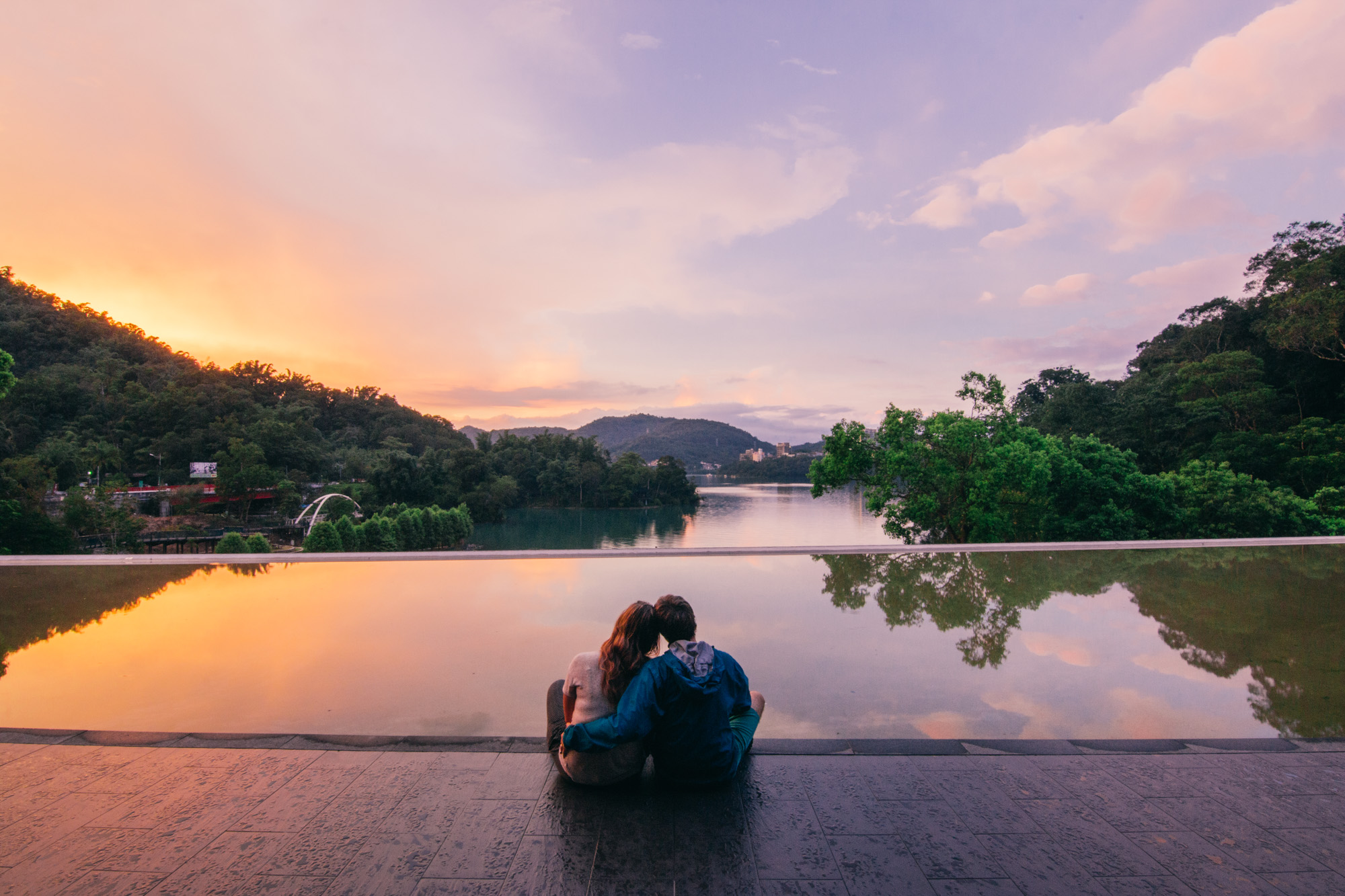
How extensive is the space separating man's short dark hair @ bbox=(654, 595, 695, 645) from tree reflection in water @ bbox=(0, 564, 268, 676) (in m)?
3.47

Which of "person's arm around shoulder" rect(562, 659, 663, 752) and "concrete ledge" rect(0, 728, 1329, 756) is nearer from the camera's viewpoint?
"person's arm around shoulder" rect(562, 659, 663, 752)

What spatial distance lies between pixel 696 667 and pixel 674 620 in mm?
141

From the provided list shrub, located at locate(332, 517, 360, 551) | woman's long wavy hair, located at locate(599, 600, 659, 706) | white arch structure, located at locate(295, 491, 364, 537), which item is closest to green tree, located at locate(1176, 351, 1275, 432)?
woman's long wavy hair, located at locate(599, 600, 659, 706)

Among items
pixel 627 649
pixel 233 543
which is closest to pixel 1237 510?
pixel 627 649

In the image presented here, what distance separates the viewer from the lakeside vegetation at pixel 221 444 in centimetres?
3962

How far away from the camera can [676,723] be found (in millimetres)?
1652

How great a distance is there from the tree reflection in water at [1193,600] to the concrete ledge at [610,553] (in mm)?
182

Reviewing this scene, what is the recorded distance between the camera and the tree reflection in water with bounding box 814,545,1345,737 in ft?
8.94

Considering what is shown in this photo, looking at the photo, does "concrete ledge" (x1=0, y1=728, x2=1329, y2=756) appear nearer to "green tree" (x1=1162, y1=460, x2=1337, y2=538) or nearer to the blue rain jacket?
the blue rain jacket

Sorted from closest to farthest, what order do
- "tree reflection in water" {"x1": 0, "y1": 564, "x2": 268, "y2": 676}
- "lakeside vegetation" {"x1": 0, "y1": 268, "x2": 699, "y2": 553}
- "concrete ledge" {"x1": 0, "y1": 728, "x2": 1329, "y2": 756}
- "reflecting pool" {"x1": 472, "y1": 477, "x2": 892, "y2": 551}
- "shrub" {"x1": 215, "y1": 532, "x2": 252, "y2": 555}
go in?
"concrete ledge" {"x1": 0, "y1": 728, "x2": 1329, "y2": 756}, "tree reflection in water" {"x1": 0, "y1": 564, "x2": 268, "y2": 676}, "shrub" {"x1": 215, "y1": 532, "x2": 252, "y2": 555}, "lakeside vegetation" {"x1": 0, "y1": 268, "x2": 699, "y2": 553}, "reflecting pool" {"x1": 472, "y1": 477, "x2": 892, "y2": 551}

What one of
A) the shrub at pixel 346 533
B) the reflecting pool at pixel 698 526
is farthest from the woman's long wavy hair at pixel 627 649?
the shrub at pixel 346 533

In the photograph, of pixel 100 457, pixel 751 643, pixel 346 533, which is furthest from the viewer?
pixel 100 457

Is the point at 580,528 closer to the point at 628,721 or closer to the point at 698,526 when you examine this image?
the point at 698,526

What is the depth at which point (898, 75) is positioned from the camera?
1158cm
